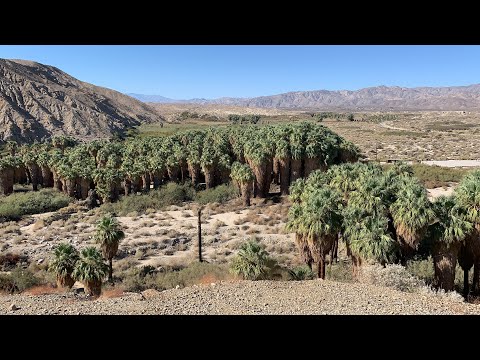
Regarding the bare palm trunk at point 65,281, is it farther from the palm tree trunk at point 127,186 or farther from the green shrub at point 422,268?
the palm tree trunk at point 127,186

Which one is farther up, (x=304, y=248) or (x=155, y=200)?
(x=304, y=248)

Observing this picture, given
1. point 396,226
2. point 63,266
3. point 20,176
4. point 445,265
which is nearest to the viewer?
point 445,265

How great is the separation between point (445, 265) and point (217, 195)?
1289 inches

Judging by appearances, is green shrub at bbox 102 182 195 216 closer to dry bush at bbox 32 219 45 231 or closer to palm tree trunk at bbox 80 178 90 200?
palm tree trunk at bbox 80 178 90 200

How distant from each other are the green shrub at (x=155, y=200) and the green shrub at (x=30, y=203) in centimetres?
717

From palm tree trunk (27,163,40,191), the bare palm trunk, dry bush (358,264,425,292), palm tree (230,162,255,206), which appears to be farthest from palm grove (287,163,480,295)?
palm tree trunk (27,163,40,191)

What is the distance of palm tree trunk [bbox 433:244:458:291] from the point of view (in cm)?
1919

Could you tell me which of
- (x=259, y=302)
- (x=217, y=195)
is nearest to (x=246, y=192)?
(x=217, y=195)

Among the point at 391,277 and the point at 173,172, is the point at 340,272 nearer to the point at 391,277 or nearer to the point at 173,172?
the point at 391,277

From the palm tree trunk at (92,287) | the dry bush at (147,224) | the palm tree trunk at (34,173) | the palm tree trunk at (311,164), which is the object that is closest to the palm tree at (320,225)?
the palm tree trunk at (92,287)

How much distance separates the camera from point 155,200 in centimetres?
4847

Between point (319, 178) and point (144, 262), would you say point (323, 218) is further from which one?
point (144, 262)

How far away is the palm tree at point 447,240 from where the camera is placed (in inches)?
742
